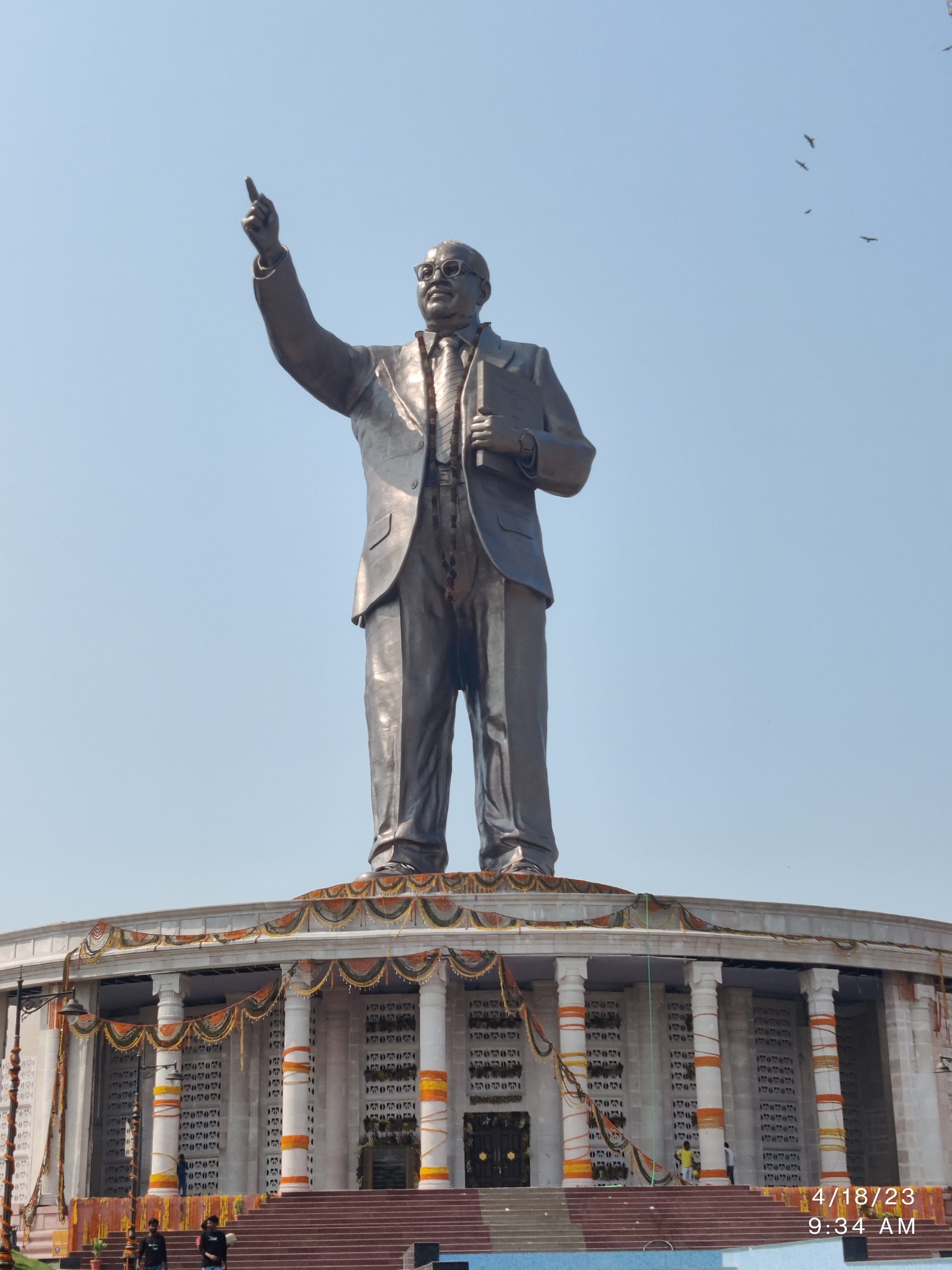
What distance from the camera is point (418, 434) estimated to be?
25.5 meters

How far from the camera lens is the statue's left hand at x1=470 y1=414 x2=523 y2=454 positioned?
81.5 feet

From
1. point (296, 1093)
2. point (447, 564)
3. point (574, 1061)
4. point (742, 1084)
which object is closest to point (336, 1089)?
point (296, 1093)

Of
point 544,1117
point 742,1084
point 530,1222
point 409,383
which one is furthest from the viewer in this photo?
point 409,383

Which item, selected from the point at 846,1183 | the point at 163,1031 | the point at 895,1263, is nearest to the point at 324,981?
the point at 163,1031

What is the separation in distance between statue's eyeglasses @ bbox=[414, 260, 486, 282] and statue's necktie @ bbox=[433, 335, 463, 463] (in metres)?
0.91

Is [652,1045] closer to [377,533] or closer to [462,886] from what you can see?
[462,886]

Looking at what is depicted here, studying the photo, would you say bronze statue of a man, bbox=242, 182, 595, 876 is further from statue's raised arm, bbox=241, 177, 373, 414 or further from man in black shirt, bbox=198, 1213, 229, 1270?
man in black shirt, bbox=198, 1213, 229, 1270

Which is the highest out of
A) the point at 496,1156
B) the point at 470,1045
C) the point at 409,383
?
the point at 409,383

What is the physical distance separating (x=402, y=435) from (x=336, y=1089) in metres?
9.35

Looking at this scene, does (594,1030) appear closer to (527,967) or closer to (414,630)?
(527,967)

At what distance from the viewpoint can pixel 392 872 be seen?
944 inches

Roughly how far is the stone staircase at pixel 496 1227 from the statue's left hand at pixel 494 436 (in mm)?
10267

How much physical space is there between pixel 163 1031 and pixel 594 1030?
19.1ft

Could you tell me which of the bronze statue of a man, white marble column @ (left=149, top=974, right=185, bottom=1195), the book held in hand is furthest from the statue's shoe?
the book held in hand
